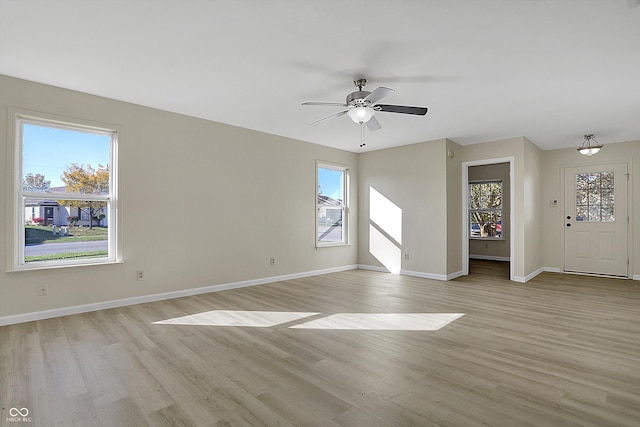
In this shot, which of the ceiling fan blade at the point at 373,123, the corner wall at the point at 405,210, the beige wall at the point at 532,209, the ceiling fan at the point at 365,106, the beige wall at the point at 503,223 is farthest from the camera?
the beige wall at the point at 503,223

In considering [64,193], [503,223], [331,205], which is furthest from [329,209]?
[503,223]

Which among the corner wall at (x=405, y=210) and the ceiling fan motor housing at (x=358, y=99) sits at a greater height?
the ceiling fan motor housing at (x=358, y=99)

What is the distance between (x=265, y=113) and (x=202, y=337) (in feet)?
9.79

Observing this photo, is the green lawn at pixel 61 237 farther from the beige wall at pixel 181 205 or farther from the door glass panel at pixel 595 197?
the door glass panel at pixel 595 197

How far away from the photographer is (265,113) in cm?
455

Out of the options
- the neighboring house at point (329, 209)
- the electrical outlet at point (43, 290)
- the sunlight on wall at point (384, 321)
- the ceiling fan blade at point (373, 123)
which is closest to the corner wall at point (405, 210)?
the neighboring house at point (329, 209)

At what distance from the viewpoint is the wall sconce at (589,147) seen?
5593mm

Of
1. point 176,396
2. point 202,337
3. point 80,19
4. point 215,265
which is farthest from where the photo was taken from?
point 215,265

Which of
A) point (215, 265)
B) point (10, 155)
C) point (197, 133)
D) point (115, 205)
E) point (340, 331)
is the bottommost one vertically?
point (340, 331)

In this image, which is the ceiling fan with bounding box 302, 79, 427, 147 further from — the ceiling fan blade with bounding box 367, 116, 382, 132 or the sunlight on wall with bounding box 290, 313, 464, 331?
the sunlight on wall with bounding box 290, 313, 464, 331

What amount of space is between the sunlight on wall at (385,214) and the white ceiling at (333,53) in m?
2.54

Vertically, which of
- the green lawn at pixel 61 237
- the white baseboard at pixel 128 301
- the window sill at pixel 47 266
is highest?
the green lawn at pixel 61 237

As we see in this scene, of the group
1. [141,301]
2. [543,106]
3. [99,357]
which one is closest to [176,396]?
[99,357]

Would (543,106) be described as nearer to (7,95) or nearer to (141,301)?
(141,301)
